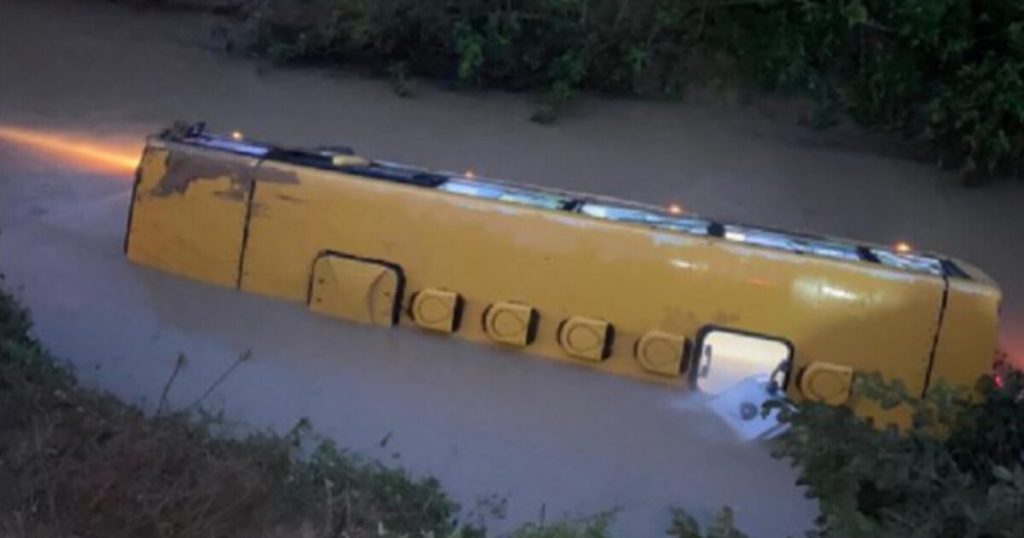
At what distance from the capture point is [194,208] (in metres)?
5.90

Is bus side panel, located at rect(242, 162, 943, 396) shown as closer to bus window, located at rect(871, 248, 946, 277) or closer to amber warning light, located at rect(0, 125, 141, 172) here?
bus window, located at rect(871, 248, 946, 277)

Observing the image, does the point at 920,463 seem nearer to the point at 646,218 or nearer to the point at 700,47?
the point at 646,218

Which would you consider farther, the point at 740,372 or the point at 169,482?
the point at 740,372

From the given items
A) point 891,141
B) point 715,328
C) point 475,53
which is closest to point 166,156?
point 715,328

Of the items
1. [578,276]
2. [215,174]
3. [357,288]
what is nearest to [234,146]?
[215,174]

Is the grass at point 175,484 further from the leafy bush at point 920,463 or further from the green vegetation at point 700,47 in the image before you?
the green vegetation at point 700,47

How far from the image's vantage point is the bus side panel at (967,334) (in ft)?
17.5

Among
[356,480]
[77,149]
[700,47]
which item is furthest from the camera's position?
[700,47]

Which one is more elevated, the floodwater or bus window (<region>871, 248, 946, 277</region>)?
bus window (<region>871, 248, 946, 277</region>)

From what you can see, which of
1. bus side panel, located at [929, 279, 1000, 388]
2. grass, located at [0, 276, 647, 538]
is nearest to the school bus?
bus side panel, located at [929, 279, 1000, 388]

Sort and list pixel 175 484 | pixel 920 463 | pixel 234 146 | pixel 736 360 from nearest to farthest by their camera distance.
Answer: pixel 920 463, pixel 175 484, pixel 736 360, pixel 234 146

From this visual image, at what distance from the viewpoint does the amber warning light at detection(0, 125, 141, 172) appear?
7.79 m

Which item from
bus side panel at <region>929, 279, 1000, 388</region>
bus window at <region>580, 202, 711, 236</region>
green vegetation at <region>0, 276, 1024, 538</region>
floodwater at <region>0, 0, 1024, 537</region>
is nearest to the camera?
green vegetation at <region>0, 276, 1024, 538</region>

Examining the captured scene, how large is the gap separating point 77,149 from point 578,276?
3.51m
